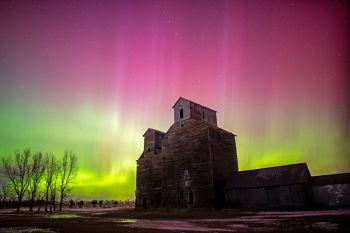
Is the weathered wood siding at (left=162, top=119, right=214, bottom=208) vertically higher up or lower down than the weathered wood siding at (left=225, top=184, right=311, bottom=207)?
higher up

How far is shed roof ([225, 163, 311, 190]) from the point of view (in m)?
29.3

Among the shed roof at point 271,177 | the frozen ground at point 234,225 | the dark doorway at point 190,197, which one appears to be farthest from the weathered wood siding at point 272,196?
the frozen ground at point 234,225

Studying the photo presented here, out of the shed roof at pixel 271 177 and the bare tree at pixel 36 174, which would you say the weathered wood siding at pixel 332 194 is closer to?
the shed roof at pixel 271 177

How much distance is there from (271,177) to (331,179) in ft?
21.5

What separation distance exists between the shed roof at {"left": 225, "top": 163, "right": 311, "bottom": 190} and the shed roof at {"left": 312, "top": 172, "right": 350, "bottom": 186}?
0.98 meters

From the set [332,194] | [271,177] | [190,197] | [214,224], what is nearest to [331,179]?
[332,194]

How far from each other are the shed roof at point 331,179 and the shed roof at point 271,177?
3.20ft

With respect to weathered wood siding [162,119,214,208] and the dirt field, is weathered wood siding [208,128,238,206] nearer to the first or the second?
weathered wood siding [162,119,214,208]

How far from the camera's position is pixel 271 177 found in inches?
1238

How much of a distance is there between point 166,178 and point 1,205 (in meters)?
71.0

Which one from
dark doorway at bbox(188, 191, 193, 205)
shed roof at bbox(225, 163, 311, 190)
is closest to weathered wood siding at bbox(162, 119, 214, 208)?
dark doorway at bbox(188, 191, 193, 205)

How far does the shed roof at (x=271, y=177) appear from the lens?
29344 millimetres

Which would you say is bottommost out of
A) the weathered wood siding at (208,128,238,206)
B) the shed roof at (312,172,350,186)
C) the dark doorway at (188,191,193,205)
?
the dark doorway at (188,191,193,205)

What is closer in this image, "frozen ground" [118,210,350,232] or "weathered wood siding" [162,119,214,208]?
"frozen ground" [118,210,350,232]
